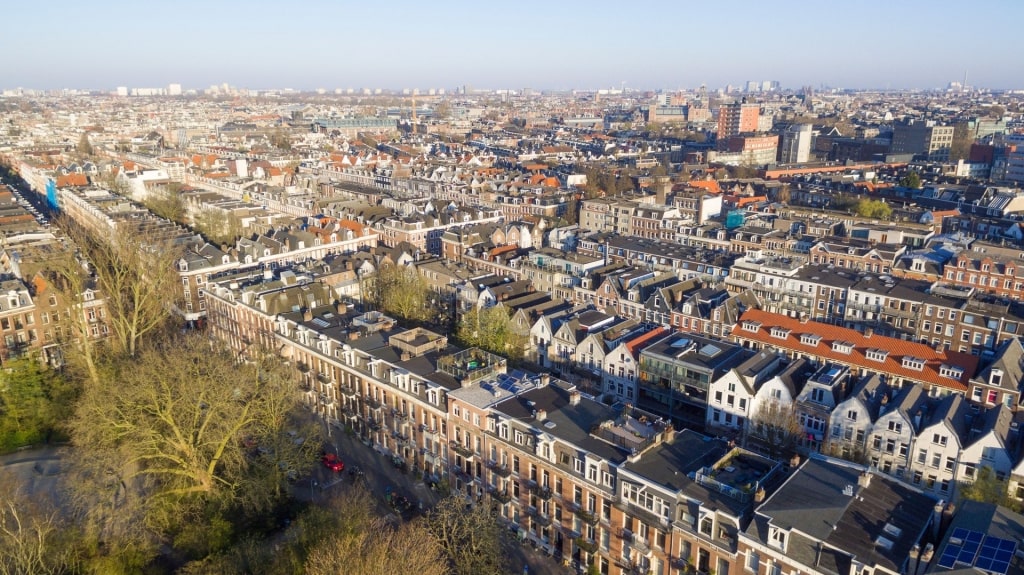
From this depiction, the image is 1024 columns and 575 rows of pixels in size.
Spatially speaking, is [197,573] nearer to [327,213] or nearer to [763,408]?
[763,408]

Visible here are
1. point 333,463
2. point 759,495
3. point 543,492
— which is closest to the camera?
point 759,495

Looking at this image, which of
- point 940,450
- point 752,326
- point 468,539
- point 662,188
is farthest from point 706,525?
point 662,188

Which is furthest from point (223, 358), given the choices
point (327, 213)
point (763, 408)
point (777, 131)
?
point (777, 131)

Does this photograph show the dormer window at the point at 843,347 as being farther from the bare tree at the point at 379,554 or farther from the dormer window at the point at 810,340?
the bare tree at the point at 379,554

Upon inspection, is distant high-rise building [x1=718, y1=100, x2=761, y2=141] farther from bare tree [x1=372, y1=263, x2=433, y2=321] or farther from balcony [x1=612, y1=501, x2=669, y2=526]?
balcony [x1=612, y1=501, x2=669, y2=526]

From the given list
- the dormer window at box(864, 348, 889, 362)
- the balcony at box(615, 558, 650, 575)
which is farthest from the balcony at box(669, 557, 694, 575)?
the dormer window at box(864, 348, 889, 362)

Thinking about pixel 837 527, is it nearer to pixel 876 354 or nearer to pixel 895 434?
pixel 895 434
